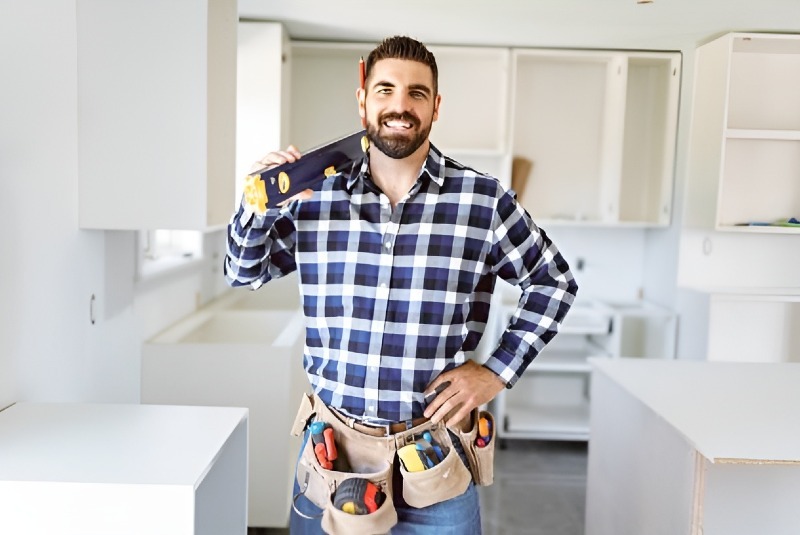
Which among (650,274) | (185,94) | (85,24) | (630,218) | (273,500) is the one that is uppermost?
(85,24)

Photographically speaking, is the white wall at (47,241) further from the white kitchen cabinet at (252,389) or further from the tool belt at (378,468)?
the tool belt at (378,468)

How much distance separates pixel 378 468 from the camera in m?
1.16

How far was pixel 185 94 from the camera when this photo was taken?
64.0 inches

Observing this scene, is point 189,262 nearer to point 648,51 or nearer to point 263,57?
point 263,57

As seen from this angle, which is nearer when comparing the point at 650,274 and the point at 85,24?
the point at 85,24

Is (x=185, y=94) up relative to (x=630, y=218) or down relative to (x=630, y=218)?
up

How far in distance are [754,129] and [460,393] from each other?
1.18m

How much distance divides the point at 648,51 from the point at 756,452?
1314mm

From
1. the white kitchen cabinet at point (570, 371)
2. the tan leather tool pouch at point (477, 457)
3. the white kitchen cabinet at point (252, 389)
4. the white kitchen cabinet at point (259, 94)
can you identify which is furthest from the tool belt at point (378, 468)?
the white kitchen cabinet at point (570, 371)

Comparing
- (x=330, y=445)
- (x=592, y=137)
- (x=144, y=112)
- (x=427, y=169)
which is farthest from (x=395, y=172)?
(x=592, y=137)

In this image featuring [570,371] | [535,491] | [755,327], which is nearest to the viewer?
[755,327]

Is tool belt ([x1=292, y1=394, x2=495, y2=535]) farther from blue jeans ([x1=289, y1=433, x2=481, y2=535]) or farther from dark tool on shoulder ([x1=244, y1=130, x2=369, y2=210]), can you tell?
dark tool on shoulder ([x1=244, y1=130, x2=369, y2=210])

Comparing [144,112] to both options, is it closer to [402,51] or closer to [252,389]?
[402,51]

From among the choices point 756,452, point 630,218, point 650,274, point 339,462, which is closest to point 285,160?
point 339,462
